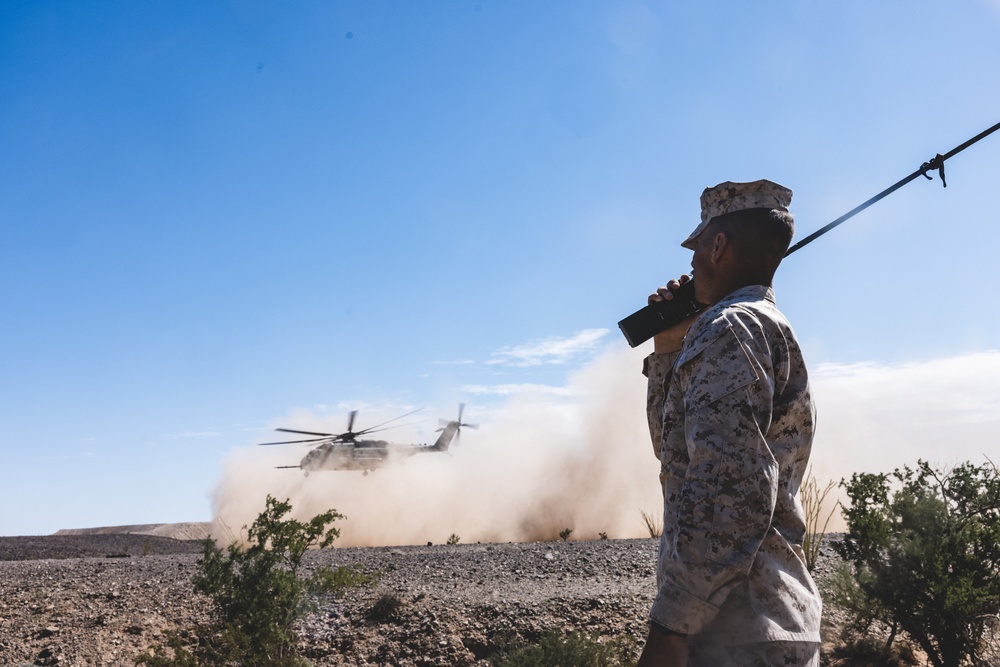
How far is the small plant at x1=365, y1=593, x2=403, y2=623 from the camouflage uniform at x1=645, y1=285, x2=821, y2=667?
23.2 ft

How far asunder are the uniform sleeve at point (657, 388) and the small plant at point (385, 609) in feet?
22.0

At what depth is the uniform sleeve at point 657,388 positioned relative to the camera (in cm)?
294

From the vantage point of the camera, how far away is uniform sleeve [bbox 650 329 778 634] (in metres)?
2.12

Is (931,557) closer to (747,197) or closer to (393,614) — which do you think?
(393,614)

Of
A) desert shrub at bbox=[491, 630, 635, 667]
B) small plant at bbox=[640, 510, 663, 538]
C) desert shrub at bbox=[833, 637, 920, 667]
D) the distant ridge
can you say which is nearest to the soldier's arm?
desert shrub at bbox=[491, 630, 635, 667]

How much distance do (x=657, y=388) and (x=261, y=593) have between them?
569 cm

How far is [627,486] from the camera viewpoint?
33.0 meters

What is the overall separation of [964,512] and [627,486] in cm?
2465

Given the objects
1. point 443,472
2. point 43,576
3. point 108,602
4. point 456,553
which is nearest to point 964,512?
point 456,553

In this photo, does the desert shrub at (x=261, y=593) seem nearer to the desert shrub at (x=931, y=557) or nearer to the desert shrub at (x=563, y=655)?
the desert shrub at (x=563, y=655)

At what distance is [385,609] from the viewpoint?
897 cm

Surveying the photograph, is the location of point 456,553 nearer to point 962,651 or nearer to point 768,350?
point 962,651

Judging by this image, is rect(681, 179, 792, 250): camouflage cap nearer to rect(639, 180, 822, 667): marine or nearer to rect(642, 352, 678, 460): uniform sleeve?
rect(639, 180, 822, 667): marine

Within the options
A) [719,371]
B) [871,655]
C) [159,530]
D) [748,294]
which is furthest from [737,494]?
[159,530]
